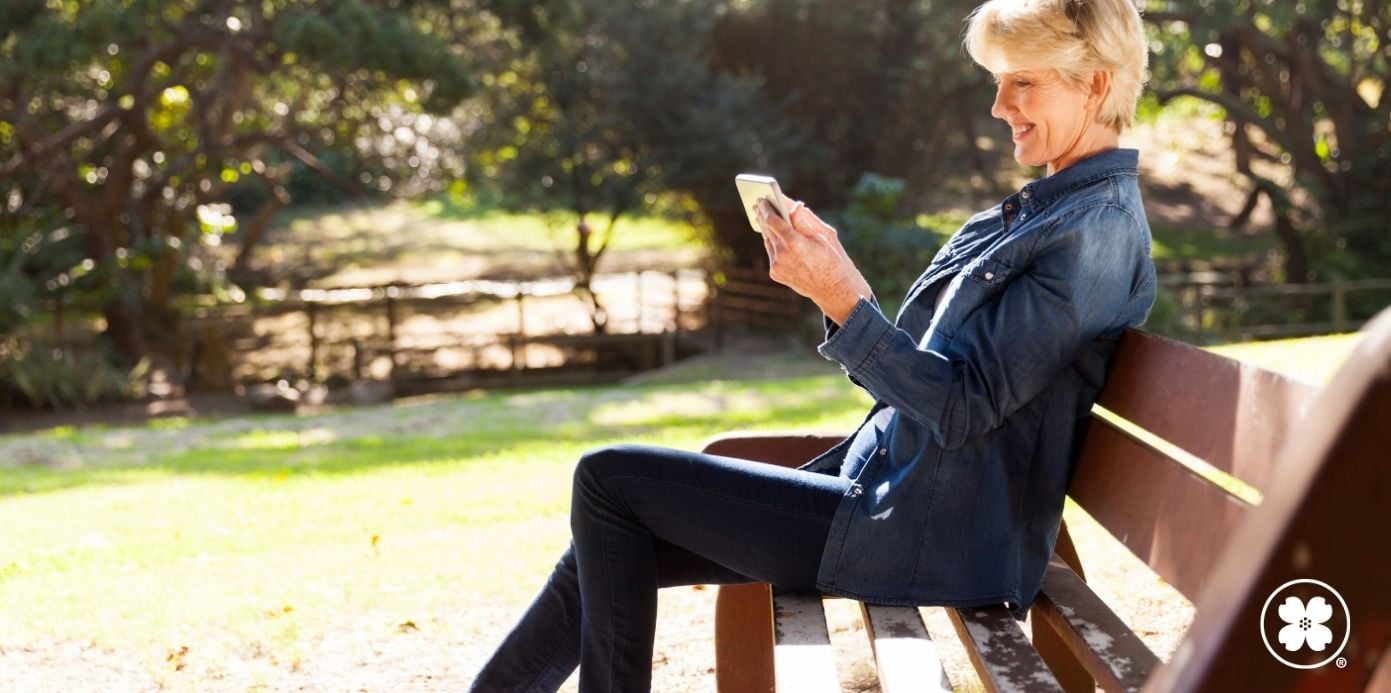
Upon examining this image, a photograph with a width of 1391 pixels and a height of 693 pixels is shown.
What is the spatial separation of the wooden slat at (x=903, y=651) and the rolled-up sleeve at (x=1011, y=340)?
30 cm

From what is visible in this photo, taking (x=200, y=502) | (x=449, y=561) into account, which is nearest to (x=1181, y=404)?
(x=449, y=561)

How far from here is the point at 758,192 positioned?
241cm

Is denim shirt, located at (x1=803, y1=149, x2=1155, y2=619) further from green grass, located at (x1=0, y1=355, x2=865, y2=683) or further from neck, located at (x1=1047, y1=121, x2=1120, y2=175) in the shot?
green grass, located at (x1=0, y1=355, x2=865, y2=683)

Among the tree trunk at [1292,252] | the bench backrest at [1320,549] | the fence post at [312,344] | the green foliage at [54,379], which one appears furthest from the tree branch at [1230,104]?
the bench backrest at [1320,549]

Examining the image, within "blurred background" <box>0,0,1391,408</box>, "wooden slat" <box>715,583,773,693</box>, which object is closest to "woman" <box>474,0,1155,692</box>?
"wooden slat" <box>715,583,773,693</box>

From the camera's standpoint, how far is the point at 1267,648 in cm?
110

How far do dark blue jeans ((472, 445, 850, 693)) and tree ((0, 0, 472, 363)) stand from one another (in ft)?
42.6

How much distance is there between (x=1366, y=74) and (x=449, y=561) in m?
19.9

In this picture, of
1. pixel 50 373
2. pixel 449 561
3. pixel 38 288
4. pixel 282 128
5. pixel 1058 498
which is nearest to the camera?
pixel 1058 498

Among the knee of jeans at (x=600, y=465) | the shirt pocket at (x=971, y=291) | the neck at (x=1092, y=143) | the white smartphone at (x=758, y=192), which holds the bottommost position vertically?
the knee of jeans at (x=600, y=465)

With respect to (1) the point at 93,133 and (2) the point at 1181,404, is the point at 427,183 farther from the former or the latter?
(2) the point at 1181,404

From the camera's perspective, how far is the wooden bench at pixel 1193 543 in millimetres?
1050

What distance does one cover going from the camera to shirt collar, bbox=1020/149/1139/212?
229cm

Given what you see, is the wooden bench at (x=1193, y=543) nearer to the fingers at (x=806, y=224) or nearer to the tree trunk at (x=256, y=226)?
the fingers at (x=806, y=224)
